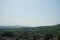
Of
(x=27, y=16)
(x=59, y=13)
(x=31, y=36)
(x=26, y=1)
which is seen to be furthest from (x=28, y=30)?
(x=59, y=13)

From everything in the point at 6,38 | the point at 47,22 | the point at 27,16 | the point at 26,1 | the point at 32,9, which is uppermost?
the point at 26,1

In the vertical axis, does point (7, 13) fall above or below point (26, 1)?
below

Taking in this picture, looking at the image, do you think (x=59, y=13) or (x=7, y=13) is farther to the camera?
(x=59, y=13)

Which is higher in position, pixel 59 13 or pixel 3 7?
pixel 3 7

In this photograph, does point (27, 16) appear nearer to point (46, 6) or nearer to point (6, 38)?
point (46, 6)

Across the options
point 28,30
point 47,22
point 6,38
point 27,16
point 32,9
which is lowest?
point 6,38

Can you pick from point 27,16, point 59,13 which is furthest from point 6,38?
point 59,13

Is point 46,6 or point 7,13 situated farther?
point 46,6

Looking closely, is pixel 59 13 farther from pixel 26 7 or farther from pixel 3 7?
pixel 3 7
